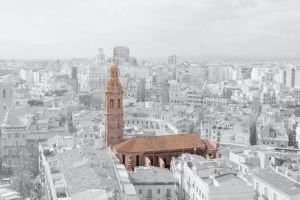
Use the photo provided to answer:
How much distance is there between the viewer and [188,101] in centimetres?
8319

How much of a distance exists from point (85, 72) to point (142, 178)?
81.3m

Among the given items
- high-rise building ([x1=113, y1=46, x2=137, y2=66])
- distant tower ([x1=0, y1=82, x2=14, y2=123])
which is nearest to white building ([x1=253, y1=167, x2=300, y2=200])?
distant tower ([x1=0, y1=82, x2=14, y2=123])

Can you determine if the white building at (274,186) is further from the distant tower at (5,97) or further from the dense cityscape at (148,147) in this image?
the distant tower at (5,97)

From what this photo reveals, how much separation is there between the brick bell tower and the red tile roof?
7.31 ft

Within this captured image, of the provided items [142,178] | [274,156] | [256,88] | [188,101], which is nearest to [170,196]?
[142,178]

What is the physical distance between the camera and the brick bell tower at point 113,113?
3769cm

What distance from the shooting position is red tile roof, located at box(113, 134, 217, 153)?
35094 mm

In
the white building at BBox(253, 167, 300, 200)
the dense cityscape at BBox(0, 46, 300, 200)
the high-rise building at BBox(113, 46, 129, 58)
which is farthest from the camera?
the high-rise building at BBox(113, 46, 129, 58)

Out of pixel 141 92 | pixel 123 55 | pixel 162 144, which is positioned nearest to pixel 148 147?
pixel 162 144

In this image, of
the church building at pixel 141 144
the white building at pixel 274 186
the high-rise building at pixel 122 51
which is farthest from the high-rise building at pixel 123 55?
the white building at pixel 274 186

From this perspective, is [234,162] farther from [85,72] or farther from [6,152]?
[85,72]

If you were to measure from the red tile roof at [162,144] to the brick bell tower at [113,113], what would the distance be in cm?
223

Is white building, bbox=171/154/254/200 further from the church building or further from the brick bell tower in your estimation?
the brick bell tower

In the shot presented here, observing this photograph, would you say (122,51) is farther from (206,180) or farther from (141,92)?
(206,180)
